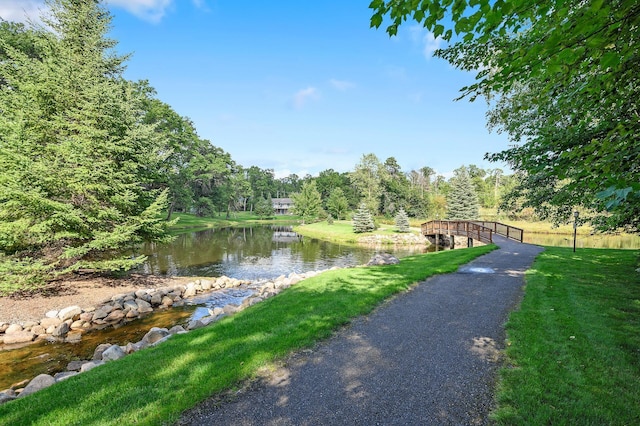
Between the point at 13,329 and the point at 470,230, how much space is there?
26.0m

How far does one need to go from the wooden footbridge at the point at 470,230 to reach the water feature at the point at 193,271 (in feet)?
12.1

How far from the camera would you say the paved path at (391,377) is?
3598mm

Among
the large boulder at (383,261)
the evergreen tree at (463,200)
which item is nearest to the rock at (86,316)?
the large boulder at (383,261)

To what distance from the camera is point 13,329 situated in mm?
8516

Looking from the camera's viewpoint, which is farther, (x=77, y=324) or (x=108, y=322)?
(x=108, y=322)

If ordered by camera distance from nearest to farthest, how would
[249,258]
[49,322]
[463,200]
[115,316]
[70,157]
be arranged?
[49,322], [115,316], [70,157], [249,258], [463,200]

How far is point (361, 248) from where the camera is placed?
2944cm

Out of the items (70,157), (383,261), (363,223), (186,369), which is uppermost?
(70,157)

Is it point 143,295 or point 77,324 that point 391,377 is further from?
point 143,295

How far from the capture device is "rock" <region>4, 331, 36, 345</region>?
8203 millimetres

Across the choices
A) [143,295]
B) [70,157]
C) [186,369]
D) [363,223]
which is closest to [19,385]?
[186,369]

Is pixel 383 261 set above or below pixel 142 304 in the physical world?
above

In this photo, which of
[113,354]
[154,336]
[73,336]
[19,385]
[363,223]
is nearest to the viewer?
[19,385]

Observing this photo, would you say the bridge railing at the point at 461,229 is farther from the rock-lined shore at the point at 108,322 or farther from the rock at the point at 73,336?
the rock at the point at 73,336
